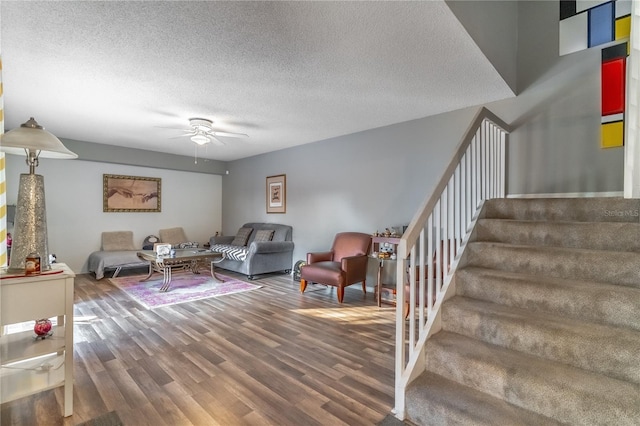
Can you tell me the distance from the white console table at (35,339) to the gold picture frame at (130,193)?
4863 mm

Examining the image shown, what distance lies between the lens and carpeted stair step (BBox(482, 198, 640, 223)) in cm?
214

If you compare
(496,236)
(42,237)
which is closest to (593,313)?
(496,236)

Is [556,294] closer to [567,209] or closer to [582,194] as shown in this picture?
[567,209]

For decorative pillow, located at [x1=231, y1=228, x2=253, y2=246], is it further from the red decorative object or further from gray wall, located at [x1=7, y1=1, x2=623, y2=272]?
the red decorative object

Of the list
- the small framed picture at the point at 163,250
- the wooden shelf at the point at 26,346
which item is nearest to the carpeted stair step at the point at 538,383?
the wooden shelf at the point at 26,346

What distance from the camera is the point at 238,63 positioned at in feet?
8.13

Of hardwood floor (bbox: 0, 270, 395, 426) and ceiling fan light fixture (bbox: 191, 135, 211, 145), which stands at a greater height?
ceiling fan light fixture (bbox: 191, 135, 211, 145)

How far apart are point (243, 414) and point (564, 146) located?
364cm

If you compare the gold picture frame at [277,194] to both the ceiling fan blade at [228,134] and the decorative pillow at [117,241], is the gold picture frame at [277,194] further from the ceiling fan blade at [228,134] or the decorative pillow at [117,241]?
the decorative pillow at [117,241]

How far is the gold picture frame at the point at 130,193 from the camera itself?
5906 mm

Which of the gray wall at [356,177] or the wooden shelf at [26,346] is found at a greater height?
the gray wall at [356,177]

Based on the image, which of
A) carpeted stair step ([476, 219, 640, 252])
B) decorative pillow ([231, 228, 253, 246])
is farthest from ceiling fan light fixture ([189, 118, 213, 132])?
carpeted stair step ([476, 219, 640, 252])

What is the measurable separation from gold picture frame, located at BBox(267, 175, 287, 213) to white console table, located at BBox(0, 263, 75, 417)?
4.30 m

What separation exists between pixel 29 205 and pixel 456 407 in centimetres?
258
